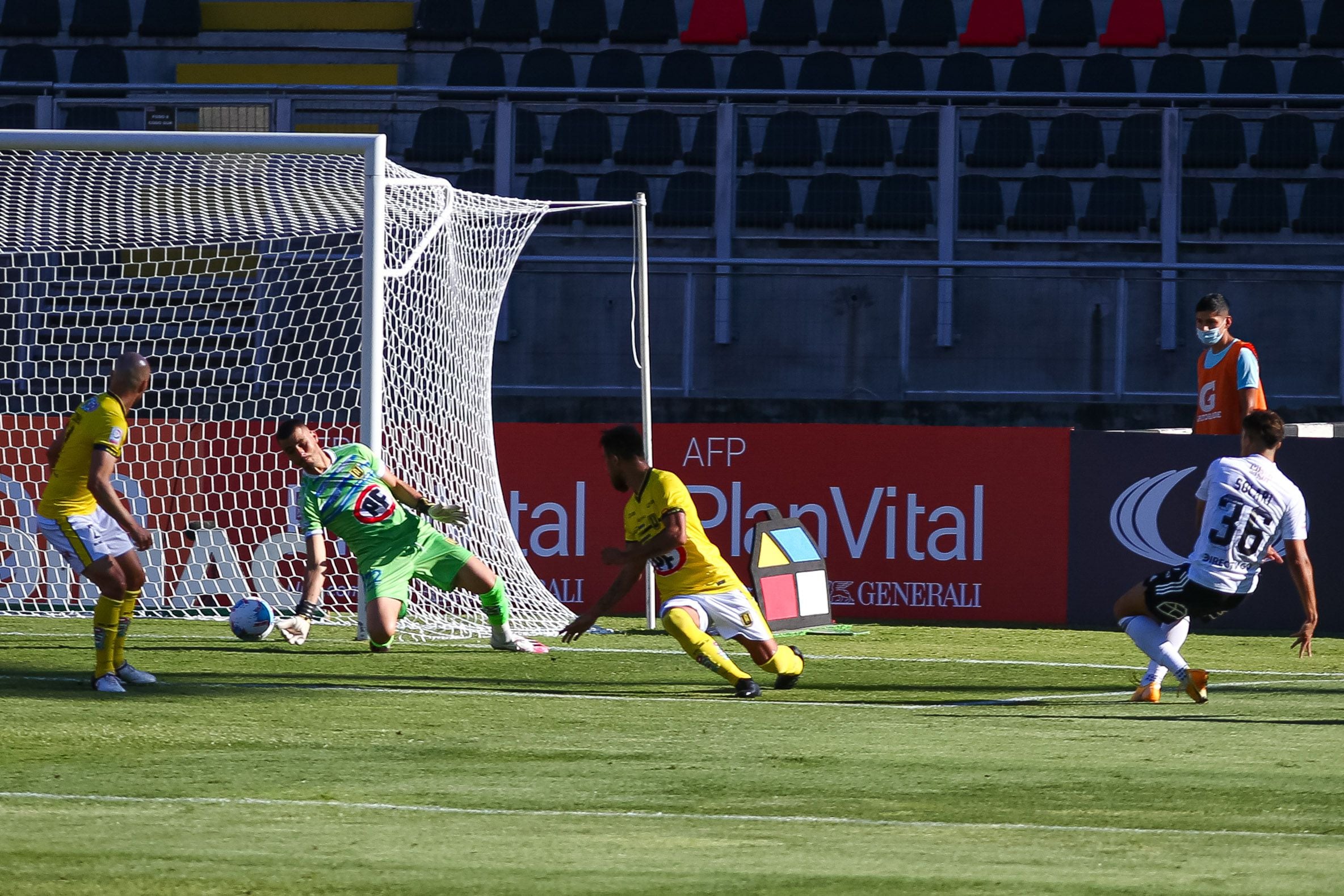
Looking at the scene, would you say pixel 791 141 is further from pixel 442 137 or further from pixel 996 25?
pixel 996 25

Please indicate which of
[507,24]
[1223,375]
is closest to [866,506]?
[1223,375]

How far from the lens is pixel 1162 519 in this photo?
41.0 feet

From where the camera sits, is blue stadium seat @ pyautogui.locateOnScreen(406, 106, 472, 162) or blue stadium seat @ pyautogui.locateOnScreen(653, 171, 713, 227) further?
blue stadium seat @ pyautogui.locateOnScreen(653, 171, 713, 227)

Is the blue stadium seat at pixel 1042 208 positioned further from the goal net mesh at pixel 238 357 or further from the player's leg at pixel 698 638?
the player's leg at pixel 698 638

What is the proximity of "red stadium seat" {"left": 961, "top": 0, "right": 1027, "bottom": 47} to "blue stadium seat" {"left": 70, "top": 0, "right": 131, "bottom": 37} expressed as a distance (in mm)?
10964

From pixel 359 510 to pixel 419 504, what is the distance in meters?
0.35

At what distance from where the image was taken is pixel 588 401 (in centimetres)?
1427

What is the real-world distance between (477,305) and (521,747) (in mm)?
5904

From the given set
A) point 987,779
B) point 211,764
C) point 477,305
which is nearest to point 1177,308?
point 477,305

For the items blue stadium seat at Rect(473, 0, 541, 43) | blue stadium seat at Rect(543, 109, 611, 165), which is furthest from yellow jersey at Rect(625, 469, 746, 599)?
blue stadium seat at Rect(473, 0, 541, 43)

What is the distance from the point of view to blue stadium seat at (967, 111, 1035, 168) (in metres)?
18.5

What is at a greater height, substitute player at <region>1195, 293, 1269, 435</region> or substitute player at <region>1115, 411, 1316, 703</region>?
substitute player at <region>1195, 293, 1269, 435</region>

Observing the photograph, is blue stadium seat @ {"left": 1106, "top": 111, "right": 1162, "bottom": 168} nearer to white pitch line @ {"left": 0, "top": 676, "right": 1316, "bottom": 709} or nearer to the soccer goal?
the soccer goal

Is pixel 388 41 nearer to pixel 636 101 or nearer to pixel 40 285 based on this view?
pixel 636 101
